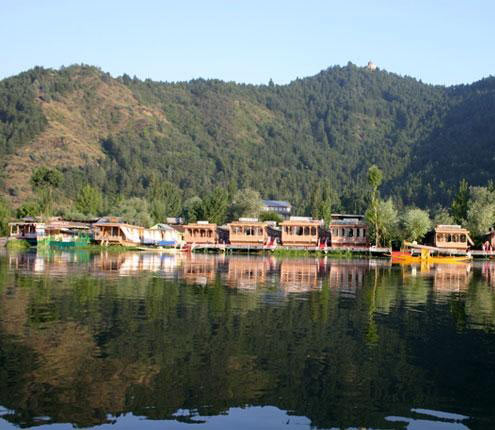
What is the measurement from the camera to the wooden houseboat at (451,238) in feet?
329

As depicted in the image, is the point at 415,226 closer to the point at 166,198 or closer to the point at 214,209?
the point at 214,209

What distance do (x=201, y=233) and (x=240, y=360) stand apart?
91624 millimetres

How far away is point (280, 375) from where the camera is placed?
18.8 meters

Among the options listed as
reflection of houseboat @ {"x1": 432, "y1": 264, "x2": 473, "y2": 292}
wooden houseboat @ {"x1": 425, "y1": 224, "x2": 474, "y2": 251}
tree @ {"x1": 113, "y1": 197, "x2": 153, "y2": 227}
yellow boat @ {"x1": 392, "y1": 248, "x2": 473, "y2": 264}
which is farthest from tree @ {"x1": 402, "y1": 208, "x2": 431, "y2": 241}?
tree @ {"x1": 113, "y1": 197, "x2": 153, "y2": 227}

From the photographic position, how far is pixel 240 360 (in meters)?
20.2

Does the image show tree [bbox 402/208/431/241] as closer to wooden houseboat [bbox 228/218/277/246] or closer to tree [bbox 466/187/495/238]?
tree [bbox 466/187/495/238]

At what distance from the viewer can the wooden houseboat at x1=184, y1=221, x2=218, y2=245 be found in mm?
110438

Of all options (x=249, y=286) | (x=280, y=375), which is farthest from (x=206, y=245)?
(x=280, y=375)

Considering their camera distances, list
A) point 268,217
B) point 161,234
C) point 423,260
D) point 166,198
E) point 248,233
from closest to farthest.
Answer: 1. point 423,260
2. point 248,233
3. point 161,234
4. point 268,217
5. point 166,198

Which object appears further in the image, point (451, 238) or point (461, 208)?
point (461, 208)

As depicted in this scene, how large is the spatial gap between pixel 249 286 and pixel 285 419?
2732 centimetres

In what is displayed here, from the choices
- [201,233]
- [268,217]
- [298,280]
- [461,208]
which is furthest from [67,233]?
[298,280]

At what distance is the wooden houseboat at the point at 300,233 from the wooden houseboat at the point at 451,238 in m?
17.8

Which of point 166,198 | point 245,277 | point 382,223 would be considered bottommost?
point 245,277
